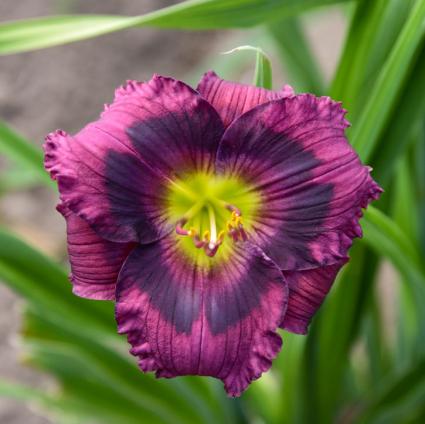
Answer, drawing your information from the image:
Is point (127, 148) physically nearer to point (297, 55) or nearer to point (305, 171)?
point (305, 171)

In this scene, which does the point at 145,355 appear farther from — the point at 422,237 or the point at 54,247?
the point at 54,247

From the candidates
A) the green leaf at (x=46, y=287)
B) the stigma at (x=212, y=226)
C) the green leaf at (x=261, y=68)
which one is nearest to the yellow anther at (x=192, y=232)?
the stigma at (x=212, y=226)

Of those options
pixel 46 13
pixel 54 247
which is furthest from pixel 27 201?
pixel 46 13

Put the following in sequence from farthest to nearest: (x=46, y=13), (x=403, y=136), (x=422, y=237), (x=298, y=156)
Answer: (x=46, y=13) < (x=422, y=237) < (x=403, y=136) < (x=298, y=156)

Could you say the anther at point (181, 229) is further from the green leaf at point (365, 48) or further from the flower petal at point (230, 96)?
the green leaf at point (365, 48)

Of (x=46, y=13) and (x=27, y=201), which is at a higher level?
(x=46, y=13)

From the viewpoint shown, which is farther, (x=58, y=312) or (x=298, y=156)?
(x=58, y=312)

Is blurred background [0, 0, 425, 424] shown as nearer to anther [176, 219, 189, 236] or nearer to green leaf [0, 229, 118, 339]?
green leaf [0, 229, 118, 339]

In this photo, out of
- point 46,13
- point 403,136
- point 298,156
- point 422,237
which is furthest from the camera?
point 46,13
